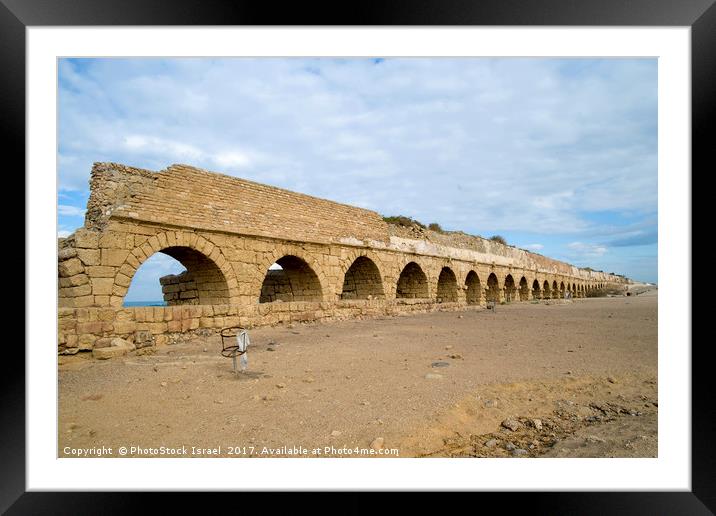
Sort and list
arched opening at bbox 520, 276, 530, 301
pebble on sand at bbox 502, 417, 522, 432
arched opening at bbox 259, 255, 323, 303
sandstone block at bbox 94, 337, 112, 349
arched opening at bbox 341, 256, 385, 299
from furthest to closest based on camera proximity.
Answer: arched opening at bbox 520, 276, 530, 301 < arched opening at bbox 341, 256, 385, 299 < arched opening at bbox 259, 255, 323, 303 < sandstone block at bbox 94, 337, 112, 349 < pebble on sand at bbox 502, 417, 522, 432

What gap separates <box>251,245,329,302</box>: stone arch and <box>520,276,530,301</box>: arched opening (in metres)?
20.3

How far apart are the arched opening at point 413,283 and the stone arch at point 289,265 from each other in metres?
5.15

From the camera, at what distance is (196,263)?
8953 millimetres

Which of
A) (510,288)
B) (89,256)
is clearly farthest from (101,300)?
(510,288)

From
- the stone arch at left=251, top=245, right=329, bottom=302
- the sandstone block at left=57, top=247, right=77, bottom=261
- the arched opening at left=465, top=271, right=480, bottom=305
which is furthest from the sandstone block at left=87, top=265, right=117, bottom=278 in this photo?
the arched opening at left=465, top=271, right=480, bottom=305

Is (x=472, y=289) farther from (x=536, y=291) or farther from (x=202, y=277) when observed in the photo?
(x=202, y=277)

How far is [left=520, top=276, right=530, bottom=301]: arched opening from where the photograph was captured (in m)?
27.3

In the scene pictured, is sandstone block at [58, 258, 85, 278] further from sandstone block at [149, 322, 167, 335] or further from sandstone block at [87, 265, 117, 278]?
sandstone block at [149, 322, 167, 335]

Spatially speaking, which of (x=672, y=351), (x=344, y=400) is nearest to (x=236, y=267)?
(x=344, y=400)

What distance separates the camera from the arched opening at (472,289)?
66.7ft

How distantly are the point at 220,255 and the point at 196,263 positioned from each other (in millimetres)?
685

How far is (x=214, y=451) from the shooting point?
276 cm
